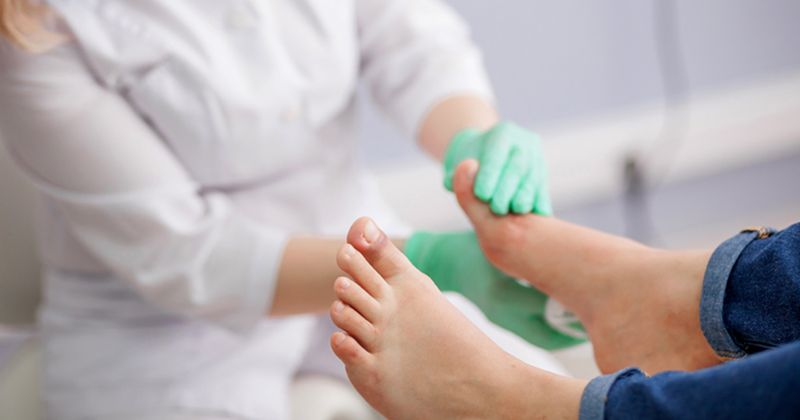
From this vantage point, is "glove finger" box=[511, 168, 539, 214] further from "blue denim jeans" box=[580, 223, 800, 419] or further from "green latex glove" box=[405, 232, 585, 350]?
"blue denim jeans" box=[580, 223, 800, 419]

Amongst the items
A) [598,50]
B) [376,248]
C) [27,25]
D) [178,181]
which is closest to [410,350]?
[376,248]

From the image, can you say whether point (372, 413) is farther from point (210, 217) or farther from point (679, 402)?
point (679, 402)

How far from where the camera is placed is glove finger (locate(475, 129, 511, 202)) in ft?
2.53

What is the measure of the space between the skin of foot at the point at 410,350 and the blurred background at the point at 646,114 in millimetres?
764

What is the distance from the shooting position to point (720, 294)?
0.65 meters

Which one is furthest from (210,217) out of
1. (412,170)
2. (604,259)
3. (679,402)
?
(412,170)

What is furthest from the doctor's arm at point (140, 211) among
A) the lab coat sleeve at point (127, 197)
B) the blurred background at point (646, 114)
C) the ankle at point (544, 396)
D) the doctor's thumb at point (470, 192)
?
the blurred background at point (646, 114)

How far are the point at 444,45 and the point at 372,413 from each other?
1.34 ft

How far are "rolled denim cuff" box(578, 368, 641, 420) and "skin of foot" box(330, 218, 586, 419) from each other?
0.04m

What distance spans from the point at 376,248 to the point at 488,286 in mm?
214

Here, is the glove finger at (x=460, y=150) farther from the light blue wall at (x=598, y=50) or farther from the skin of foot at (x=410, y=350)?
the light blue wall at (x=598, y=50)

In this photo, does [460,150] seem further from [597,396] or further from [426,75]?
[597,396]

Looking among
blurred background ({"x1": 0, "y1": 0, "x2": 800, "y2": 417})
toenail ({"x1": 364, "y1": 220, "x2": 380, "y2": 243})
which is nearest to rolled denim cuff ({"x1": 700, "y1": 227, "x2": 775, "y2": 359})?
toenail ({"x1": 364, "y1": 220, "x2": 380, "y2": 243})

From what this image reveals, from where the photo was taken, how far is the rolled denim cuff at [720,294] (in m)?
0.64
